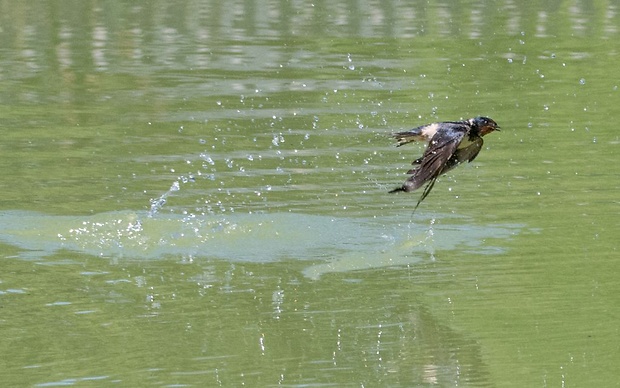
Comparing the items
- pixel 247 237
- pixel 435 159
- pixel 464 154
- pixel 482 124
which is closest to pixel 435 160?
pixel 435 159

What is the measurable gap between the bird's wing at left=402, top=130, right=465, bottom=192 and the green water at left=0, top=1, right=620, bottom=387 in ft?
2.66

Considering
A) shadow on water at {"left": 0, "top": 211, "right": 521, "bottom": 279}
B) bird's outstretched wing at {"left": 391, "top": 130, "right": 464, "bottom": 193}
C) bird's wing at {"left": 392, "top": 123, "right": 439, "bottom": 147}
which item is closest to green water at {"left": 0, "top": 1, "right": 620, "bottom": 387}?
shadow on water at {"left": 0, "top": 211, "right": 521, "bottom": 279}

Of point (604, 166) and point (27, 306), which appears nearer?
point (27, 306)

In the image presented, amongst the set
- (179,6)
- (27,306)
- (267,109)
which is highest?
(27,306)

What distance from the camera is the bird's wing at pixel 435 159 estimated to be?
7723mm

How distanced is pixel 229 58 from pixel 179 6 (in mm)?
5791

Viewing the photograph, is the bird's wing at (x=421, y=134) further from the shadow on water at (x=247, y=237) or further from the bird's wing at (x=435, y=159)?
the shadow on water at (x=247, y=237)

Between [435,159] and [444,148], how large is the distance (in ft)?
0.29

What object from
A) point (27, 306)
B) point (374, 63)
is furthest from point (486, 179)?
point (374, 63)

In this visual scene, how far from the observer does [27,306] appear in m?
8.36

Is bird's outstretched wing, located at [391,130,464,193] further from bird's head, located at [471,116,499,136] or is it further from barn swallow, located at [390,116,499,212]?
bird's head, located at [471,116,499,136]

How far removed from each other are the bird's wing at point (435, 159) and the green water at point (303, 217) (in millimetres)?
810

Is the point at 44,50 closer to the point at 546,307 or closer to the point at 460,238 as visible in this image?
the point at 460,238

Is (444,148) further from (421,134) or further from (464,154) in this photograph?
(421,134)
